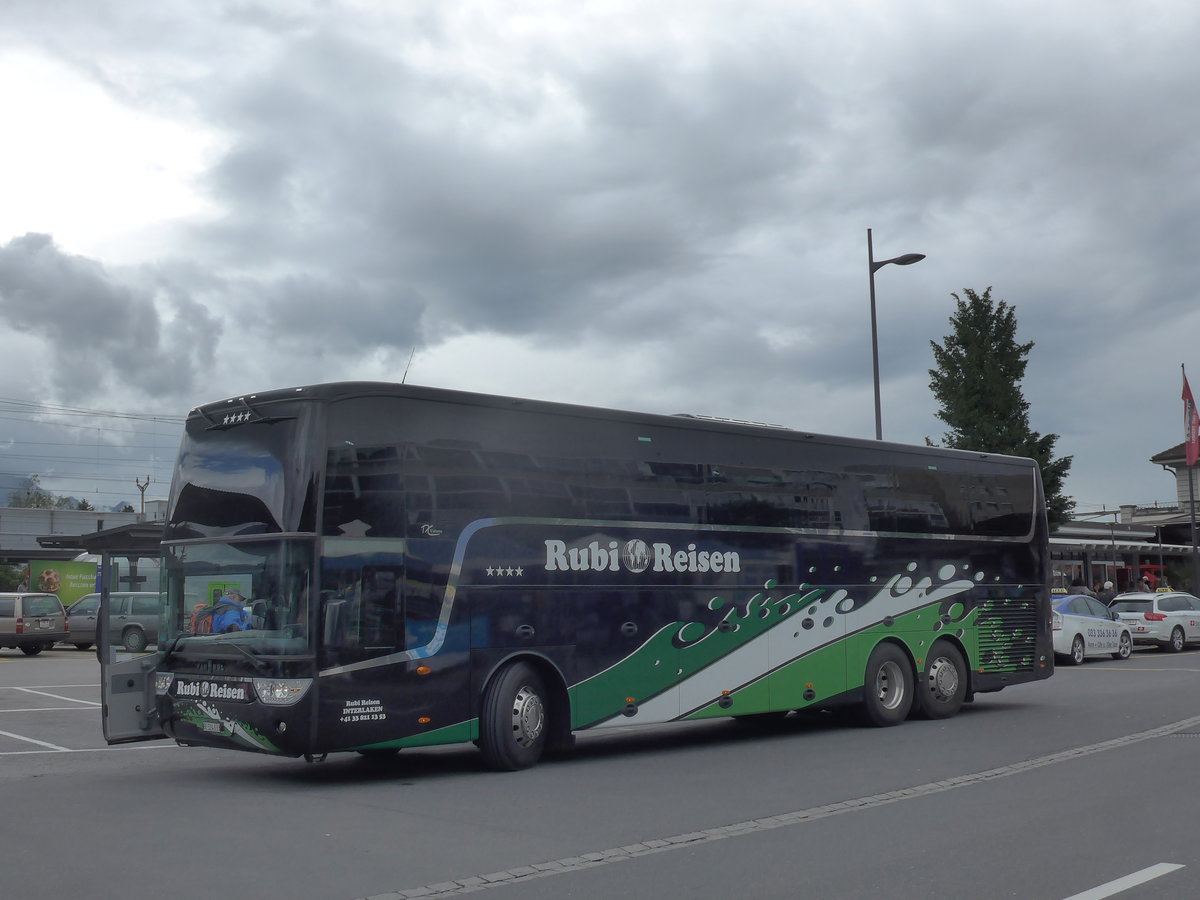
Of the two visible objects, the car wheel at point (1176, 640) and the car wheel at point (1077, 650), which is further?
the car wheel at point (1176, 640)

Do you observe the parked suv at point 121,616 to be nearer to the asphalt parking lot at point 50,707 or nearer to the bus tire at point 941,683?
the asphalt parking lot at point 50,707

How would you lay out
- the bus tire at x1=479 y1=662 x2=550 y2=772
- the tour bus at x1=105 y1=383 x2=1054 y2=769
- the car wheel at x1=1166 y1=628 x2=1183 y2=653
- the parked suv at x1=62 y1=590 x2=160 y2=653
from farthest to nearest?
the car wheel at x1=1166 y1=628 x2=1183 y2=653
the parked suv at x1=62 y1=590 x2=160 y2=653
the bus tire at x1=479 y1=662 x2=550 y2=772
the tour bus at x1=105 y1=383 x2=1054 y2=769

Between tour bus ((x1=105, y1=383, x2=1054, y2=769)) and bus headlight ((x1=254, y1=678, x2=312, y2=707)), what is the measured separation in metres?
0.02

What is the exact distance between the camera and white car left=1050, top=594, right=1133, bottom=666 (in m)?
27.2

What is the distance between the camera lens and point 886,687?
1590cm

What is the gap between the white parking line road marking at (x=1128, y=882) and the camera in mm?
6500

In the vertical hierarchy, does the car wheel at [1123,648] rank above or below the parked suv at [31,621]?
below

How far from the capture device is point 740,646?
14.0 m

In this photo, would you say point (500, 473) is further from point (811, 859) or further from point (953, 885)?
point (953, 885)

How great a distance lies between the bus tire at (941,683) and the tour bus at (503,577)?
0.97 feet

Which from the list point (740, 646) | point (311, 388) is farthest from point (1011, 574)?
point (311, 388)

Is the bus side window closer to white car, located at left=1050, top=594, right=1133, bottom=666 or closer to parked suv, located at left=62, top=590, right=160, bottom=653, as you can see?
parked suv, located at left=62, top=590, right=160, bottom=653

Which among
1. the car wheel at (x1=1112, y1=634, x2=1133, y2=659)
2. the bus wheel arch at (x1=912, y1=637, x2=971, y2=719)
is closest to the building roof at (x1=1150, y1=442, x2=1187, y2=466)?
the car wheel at (x1=1112, y1=634, x2=1133, y2=659)

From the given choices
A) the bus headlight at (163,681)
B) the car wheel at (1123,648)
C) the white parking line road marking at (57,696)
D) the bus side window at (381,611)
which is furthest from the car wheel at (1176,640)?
the bus headlight at (163,681)
